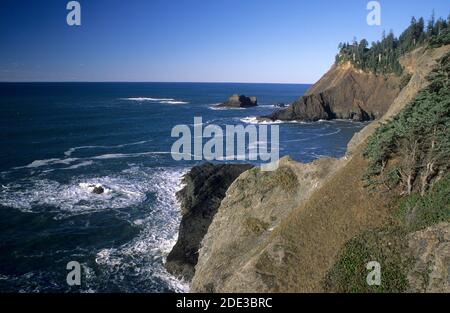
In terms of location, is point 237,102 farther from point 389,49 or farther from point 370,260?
point 370,260

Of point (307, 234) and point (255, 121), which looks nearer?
point (307, 234)

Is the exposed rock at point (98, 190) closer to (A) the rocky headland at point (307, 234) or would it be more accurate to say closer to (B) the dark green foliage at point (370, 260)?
(A) the rocky headland at point (307, 234)

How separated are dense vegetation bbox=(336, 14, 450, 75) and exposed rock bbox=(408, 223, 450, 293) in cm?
10740

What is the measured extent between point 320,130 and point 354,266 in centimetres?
7826

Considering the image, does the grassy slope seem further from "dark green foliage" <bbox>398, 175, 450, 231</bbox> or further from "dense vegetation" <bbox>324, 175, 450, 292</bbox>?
"dark green foliage" <bbox>398, 175, 450, 231</bbox>

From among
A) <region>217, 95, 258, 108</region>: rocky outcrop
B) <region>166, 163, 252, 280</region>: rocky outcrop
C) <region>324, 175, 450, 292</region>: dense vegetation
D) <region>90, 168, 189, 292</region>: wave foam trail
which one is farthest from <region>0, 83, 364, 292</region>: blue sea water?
<region>217, 95, 258, 108</region>: rocky outcrop

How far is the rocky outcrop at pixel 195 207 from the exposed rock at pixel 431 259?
1697 cm

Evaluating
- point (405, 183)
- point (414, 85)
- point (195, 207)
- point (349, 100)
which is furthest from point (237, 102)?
point (405, 183)

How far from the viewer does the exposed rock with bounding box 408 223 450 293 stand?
16.1 meters

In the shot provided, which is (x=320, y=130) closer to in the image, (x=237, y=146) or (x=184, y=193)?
(x=237, y=146)

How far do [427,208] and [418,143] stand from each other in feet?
12.9

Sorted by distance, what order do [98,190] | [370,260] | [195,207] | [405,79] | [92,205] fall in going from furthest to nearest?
[405,79] < [98,190] < [92,205] < [195,207] < [370,260]

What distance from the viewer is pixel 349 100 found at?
117500mm

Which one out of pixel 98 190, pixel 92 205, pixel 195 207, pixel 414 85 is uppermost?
pixel 414 85
